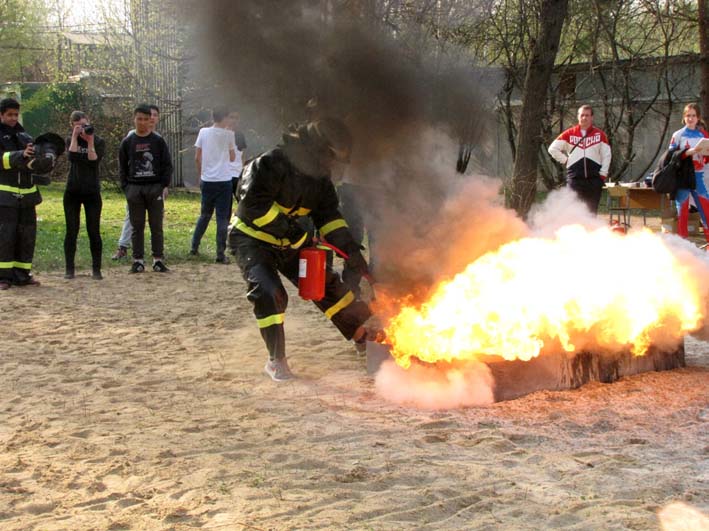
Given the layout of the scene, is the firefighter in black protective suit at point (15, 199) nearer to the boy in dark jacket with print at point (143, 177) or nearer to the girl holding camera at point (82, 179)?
the girl holding camera at point (82, 179)

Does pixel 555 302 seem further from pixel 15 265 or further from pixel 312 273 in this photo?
pixel 15 265

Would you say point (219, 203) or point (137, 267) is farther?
point (219, 203)

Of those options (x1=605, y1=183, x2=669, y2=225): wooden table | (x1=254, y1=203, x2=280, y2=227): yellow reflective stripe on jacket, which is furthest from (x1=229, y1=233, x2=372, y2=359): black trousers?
(x1=605, y1=183, x2=669, y2=225): wooden table

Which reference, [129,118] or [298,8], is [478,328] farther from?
[129,118]

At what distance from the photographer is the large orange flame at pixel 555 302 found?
18.3ft

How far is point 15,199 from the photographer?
9.58 metres

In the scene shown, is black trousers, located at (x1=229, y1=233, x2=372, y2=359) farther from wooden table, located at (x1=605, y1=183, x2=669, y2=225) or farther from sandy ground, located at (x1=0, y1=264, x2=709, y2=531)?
wooden table, located at (x1=605, y1=183, x2=669, y2=225)

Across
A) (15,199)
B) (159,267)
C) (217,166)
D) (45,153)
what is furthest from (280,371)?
(217,166)

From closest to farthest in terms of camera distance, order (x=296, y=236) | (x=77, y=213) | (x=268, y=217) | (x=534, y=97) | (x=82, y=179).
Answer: (x=268, y=217) → (x=296, y=236) → (x=82, y=179) → (x=77, y=213) → (x=534, y=97)

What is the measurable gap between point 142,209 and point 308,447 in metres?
7.08

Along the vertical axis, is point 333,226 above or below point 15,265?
above

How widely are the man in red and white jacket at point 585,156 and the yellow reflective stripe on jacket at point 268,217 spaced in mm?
6198

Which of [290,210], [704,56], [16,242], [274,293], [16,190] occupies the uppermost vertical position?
[704,56]

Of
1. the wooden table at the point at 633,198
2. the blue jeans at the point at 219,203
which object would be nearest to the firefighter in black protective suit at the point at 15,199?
the blue jeans at the point at 219,203
